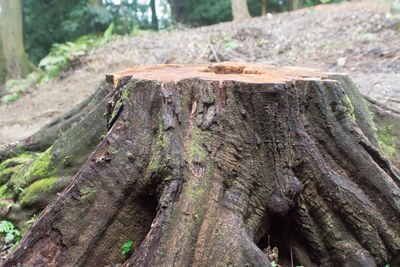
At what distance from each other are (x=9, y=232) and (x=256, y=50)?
728 centimetres

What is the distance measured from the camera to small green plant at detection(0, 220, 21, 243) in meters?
3.07

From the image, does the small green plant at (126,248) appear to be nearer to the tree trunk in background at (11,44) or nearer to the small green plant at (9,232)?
the small green plant at (9,232)

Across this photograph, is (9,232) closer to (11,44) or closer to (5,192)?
(5,192)

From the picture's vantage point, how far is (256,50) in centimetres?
861

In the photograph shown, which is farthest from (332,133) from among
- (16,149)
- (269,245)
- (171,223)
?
(16,149)

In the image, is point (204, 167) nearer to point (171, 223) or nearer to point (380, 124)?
point (171, 223)

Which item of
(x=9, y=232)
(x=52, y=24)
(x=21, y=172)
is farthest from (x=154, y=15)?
(x=9, y=232)

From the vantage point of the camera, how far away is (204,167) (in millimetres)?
2043

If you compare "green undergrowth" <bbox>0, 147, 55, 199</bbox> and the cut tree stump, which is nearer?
the cut tree stump

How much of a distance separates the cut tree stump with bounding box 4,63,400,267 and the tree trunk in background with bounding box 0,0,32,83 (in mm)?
10626

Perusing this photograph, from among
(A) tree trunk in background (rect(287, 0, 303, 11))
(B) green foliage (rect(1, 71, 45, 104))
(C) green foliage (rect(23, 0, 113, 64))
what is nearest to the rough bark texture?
(B) green foliage (rect(1, 71, 45, 104))

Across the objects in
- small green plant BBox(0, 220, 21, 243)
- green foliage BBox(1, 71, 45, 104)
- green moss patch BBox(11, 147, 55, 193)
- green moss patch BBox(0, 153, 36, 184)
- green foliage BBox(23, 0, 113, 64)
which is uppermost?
green foliage BBox(23, 0, 113, 64)

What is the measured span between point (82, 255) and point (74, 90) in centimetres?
690

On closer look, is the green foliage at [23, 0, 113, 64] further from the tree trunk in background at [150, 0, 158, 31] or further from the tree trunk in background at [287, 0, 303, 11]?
the tree trunk in background at [287, 0, 303, 11]
